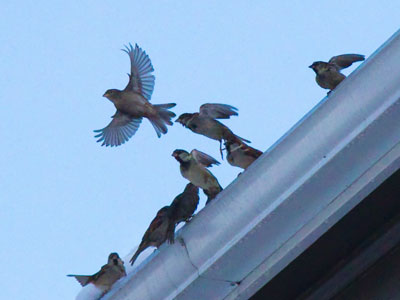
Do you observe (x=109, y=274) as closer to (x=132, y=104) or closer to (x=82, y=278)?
(x=82, y=278)

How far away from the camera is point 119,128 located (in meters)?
7.91

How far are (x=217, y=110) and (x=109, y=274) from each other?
1.39 meters

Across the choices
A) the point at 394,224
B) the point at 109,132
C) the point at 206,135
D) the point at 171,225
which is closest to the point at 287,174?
the point at 394,224

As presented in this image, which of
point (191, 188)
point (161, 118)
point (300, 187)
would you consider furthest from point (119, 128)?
point (300, 187)

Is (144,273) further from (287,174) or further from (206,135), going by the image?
(206,135)

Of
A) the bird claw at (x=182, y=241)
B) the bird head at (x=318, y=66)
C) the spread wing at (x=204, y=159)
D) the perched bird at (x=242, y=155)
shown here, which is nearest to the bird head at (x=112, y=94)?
the bird head at (x=318, y=66)

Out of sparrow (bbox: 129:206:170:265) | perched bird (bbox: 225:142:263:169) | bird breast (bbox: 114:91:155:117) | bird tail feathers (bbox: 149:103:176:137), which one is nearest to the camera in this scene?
sparrow (bbox: 129:206:170:265)

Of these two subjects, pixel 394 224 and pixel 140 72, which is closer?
pixel 394 224

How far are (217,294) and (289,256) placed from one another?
0.25 metres

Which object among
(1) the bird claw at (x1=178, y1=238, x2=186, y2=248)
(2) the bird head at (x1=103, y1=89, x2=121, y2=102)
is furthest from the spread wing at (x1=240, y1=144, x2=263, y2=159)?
(2) the bird head at (x1=103, y1=89, x2=121, y2=102)

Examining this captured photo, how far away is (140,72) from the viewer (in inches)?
313

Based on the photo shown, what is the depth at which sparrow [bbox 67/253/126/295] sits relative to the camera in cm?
575

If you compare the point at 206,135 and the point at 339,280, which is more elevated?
the point at 206,135

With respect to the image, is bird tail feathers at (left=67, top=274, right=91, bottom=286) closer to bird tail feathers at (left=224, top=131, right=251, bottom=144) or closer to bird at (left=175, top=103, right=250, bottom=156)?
bird at (left=175, top=103, right=250, bottom=156)
